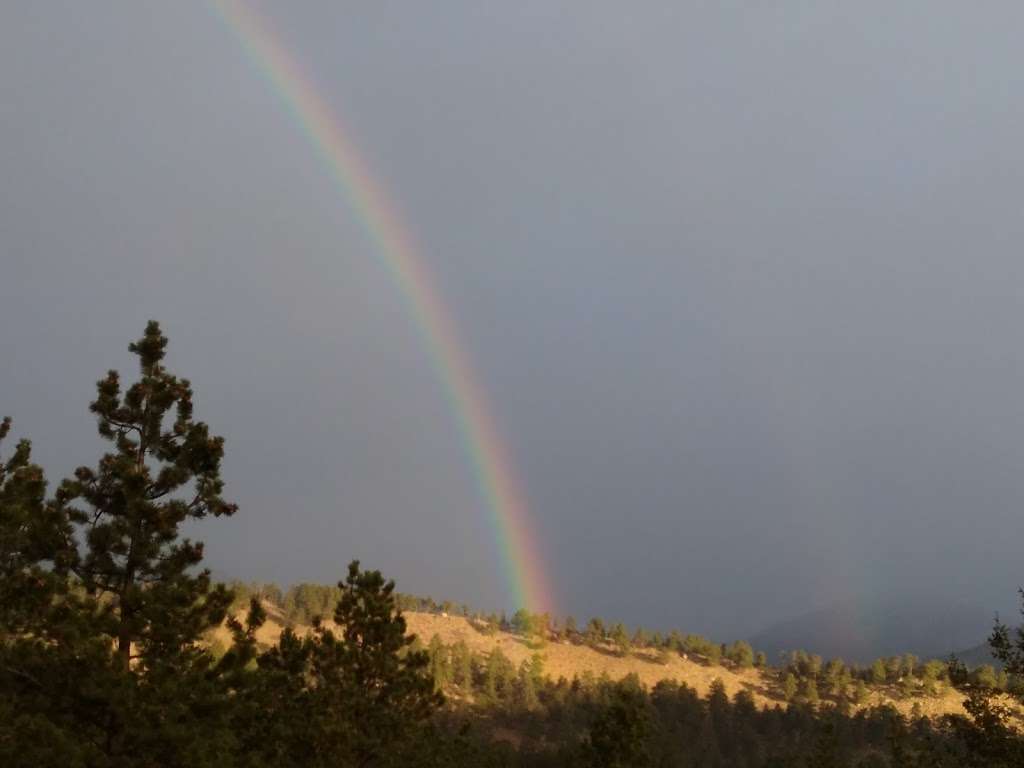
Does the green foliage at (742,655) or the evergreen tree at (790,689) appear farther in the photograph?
the green foliage at (742,655)

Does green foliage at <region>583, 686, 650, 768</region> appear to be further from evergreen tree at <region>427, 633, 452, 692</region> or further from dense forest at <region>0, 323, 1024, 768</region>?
evergreen tree at <region>427, 633, 452, 692</region>

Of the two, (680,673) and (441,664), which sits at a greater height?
(680,673)

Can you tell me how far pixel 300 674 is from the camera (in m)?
25.5

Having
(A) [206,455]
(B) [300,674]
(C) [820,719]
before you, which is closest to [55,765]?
(A) [206,455]

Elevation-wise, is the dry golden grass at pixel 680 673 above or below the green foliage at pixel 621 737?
above

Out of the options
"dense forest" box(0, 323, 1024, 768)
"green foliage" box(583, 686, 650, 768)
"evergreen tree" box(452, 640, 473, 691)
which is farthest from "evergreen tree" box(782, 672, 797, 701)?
"dense forest" box(0, 323, 1024, 768)

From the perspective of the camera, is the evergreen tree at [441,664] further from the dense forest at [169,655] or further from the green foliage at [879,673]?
the dense forest at [169,655]

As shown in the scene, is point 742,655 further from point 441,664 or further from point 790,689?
point 441,664

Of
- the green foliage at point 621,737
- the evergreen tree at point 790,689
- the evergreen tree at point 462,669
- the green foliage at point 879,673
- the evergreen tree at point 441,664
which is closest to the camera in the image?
the green foliage at point 621,737

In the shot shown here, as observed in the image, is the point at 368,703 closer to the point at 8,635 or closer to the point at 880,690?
the point at 8,635

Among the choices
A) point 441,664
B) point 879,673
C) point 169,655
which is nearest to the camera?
point 169,655

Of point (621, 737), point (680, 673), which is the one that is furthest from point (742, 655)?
point (621, 737)

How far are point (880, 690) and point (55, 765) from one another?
18368 centimetres

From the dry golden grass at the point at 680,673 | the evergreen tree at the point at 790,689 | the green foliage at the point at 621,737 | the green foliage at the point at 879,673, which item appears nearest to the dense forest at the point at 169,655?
the green foliage at the point at 621,737
